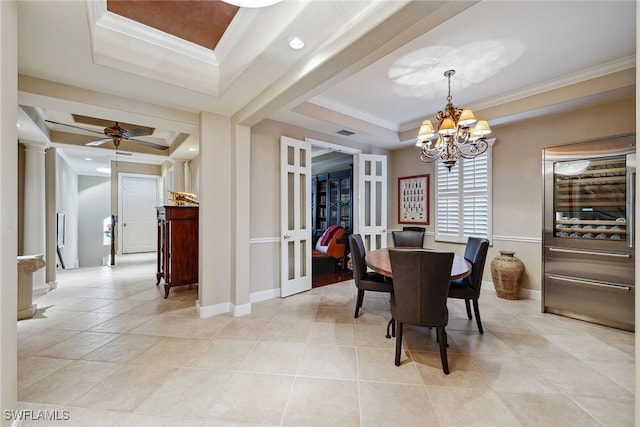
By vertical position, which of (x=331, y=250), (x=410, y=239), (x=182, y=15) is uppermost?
(x=182, y=15)

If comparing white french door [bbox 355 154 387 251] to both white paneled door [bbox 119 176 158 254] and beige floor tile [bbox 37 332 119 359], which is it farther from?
white paneled door [bbox 119 176 158 254]

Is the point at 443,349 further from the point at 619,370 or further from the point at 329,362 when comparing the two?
the point at 619,370

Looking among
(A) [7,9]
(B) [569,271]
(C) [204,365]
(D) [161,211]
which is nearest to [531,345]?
(B) [569,271]

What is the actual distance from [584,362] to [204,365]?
121 inches

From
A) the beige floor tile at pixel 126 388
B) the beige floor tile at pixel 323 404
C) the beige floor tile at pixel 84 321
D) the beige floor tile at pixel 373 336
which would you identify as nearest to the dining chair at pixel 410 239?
the beige floor tile at pixel 373 336

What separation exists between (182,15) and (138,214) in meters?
7.16

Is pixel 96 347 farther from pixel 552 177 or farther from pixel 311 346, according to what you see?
pixel 552 177

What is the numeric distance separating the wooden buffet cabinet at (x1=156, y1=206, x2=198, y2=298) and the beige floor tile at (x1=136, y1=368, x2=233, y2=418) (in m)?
2.03

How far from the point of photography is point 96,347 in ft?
7.70

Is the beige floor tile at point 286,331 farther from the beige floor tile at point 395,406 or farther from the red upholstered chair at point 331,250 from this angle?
the red upholstered chair at point 331,250

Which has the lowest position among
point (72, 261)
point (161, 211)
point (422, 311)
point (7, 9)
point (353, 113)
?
point (72, 261)

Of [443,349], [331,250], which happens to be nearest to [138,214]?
[331,250]

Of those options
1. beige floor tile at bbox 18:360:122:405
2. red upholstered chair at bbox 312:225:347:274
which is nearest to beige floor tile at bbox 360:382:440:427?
beige floor tile at bbox 18:360:122:405

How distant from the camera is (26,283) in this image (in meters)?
2.98
